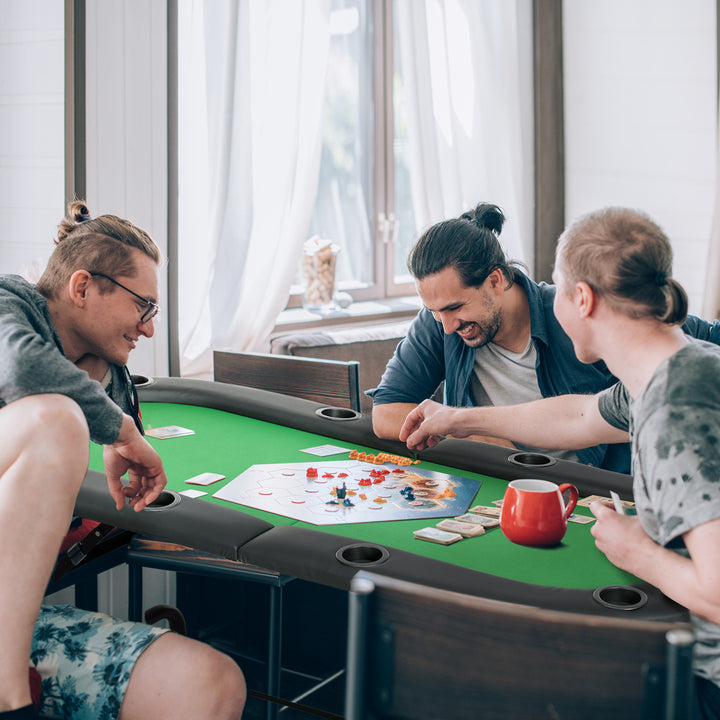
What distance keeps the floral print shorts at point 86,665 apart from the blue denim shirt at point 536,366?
1.11 m

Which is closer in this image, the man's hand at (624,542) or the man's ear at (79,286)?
the man's hand at (624,542)

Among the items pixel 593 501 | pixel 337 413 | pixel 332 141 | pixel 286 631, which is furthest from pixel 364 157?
pixel 593 501

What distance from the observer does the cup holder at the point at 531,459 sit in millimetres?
1837

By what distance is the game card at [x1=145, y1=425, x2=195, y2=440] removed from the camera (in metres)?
2.15

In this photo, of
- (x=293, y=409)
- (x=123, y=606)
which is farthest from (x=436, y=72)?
(x=123, y=606)

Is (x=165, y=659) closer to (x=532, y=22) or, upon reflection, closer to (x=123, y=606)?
(x=123, y=606)

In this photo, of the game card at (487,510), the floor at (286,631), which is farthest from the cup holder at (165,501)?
the floor at (286,631)

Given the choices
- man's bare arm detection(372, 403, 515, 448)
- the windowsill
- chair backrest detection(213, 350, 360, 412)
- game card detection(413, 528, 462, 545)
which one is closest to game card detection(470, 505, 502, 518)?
game card detection(413, 528, 462, 545)

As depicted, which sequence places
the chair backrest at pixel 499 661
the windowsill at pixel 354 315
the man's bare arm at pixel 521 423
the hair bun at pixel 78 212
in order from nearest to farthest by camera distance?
the chair backrest at pixel 499 661 < the hair bun at pixel 78 212 < the man's bare arm at pixel 521 423 < the windowsill at pixel 354 315

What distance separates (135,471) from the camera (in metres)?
1.60

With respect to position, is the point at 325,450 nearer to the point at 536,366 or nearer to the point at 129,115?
the point at 536,366

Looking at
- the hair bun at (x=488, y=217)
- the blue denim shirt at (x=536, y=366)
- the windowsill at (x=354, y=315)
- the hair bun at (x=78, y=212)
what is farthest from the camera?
the windowsill at (x=354, y=315)

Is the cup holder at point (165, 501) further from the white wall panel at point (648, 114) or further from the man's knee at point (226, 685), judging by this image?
the white wall panel at point (648, 114)

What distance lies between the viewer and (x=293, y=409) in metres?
2.29
